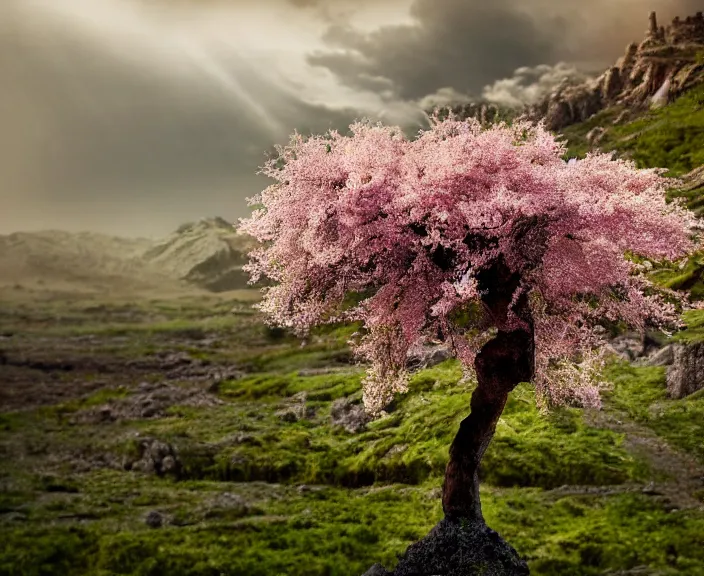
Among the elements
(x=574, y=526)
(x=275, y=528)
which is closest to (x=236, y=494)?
(x=275, y=528)

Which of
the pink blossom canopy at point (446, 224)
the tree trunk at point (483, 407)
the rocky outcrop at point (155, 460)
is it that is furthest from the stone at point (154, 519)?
the tree trunk at point (483, 407)

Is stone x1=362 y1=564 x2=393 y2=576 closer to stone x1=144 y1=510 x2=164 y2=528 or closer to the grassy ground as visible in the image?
the grassy ground

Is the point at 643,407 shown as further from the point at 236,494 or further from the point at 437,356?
the point at 236,494

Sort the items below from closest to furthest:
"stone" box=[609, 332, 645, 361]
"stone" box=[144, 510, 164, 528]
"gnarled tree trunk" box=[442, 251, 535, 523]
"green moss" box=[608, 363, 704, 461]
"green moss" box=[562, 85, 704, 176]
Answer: "gnarled tree trunk" box=[442, 251, 535, 523] → "green moss" box=[608, 363, 704, 461] → "stone" box=[144, 510, 164, 528] → "stone" box=[609, 332, 645, 361] → "green moss" box=[562, 85, 704, 176]

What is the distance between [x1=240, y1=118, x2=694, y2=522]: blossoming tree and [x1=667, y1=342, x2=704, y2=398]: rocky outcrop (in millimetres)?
14169

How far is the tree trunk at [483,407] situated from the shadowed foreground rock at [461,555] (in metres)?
0.46

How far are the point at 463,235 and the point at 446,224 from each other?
1.61 ft

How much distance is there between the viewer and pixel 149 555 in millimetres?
22359

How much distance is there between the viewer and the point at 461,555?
14.7 m

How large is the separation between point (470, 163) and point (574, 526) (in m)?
14.2

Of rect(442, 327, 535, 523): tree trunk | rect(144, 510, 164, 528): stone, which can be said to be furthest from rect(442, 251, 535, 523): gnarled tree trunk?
rect(144, 510, 164, 528): stone

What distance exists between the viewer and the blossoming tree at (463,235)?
1360cm

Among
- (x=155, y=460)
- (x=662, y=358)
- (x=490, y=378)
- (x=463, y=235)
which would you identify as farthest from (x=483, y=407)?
(x=155, y=460)

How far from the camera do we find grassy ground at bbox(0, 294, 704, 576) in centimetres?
2052
